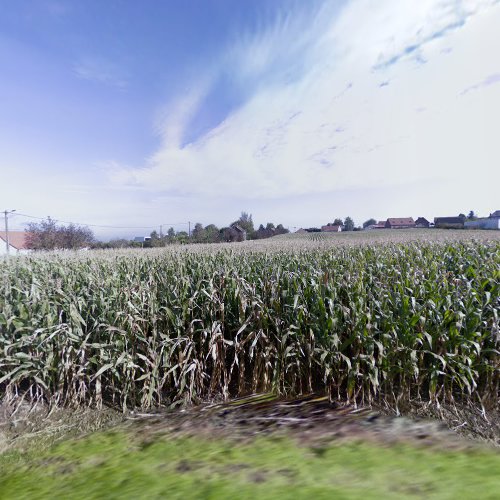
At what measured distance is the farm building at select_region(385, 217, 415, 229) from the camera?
277 ft

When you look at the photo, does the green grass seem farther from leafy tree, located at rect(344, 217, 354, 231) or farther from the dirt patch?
leafy tree, located at rect(344, 217, 354, 231)

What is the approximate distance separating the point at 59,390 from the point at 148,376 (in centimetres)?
110

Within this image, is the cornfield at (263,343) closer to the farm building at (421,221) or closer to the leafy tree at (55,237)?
the leafy tree at (55,237)

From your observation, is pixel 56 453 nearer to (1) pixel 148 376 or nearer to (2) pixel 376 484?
(1) pixel 148 376

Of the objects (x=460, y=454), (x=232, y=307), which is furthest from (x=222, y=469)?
(x=232, y=307)

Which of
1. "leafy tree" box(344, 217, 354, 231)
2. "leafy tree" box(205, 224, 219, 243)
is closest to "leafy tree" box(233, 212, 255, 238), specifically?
"leafy tree" box(205, 224, 219, 243)

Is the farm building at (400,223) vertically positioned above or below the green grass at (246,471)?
above

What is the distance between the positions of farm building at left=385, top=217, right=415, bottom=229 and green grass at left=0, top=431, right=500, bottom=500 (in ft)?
304

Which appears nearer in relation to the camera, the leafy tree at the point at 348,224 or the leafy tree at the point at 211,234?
the leafy tree at the point at 211,234

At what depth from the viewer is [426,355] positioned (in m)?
3.05

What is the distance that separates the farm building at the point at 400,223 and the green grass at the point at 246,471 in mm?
92760

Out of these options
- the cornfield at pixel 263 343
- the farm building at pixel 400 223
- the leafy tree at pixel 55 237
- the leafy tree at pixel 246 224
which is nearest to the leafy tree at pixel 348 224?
the farm building at pixel 400 223

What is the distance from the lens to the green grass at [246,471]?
1.46 meters

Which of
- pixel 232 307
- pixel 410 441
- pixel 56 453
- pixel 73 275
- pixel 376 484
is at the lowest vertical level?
pixel 56 453
